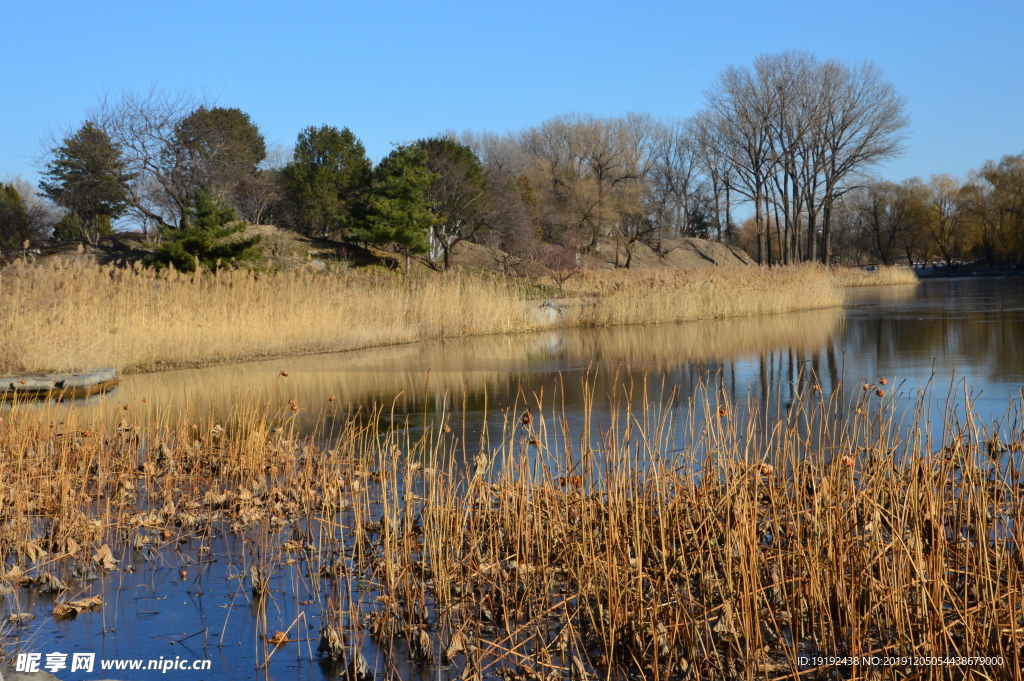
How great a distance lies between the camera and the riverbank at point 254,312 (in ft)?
44.6

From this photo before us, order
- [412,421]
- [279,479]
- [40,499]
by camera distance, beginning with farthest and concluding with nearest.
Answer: [412,421]
[279,479]
[40,499]

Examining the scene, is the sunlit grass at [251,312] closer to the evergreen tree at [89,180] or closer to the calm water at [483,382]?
the calm water at [483,382]

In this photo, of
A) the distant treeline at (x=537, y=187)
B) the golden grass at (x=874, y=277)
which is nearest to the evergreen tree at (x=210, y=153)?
the distant treeline at (x=537, y=187)

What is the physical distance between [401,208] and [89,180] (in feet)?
38.2

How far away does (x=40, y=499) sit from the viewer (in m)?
5.92

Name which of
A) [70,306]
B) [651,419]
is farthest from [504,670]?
[70,306]

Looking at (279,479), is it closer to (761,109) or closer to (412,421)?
(412,421)

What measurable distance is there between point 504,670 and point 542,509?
1.48 meters

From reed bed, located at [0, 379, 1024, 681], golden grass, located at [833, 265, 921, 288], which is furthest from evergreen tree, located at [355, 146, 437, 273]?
reed bed, located at [0, 379, 1024, 681]

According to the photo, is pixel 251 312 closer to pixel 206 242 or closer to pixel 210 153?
pixel 206 242

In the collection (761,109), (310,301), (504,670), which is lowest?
(504,670)

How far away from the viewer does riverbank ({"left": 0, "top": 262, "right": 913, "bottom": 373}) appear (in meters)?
13.6

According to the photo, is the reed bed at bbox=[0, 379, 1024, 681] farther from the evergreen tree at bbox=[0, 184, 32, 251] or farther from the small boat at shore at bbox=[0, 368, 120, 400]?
the evergreen tree at bbox=[0, 184, 32, 251]

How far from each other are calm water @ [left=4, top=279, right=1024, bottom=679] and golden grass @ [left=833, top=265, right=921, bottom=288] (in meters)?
18.2
